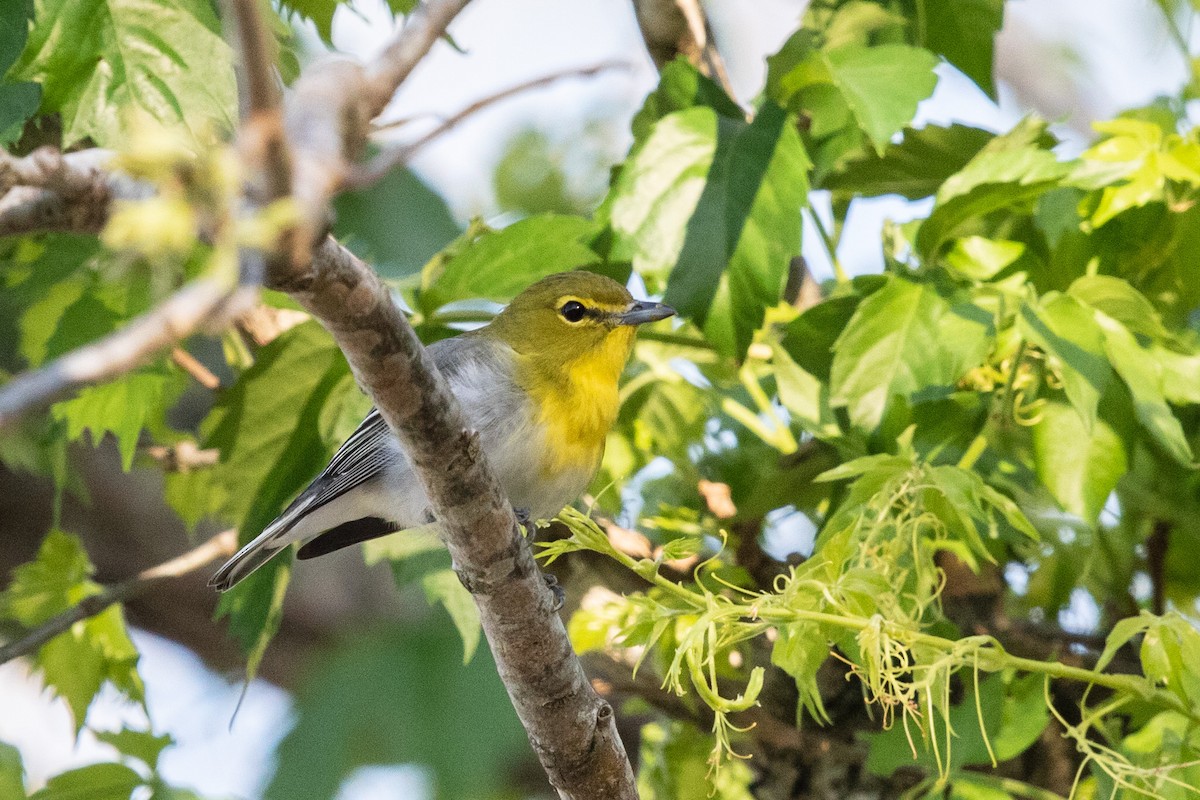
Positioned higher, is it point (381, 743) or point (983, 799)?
point (381, 743)

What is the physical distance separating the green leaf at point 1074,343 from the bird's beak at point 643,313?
911mm

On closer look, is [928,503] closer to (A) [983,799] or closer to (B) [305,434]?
(A) [983,799]

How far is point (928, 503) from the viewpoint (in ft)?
7.38

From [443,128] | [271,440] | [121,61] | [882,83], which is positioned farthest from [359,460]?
[443,128]

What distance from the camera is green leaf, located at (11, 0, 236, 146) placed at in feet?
7.75

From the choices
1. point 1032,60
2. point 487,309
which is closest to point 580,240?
point 487,309

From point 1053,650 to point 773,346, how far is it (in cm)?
102

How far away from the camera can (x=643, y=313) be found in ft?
10.6

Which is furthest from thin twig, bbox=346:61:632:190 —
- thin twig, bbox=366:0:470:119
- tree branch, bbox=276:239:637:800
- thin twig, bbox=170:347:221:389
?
thin twig, bbox=170:347:221:389

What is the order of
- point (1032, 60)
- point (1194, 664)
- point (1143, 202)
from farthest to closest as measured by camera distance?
point (1032, 60)
point (1143, 202)
point (1194, 664)

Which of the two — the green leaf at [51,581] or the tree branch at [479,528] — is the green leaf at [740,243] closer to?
the tree branch at [479,528]

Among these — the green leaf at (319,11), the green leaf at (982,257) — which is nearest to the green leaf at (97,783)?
the green leaf at (319,11)

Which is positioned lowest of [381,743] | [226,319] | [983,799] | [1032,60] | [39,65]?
[1032,60]

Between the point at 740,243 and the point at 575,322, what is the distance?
0.74 metres
